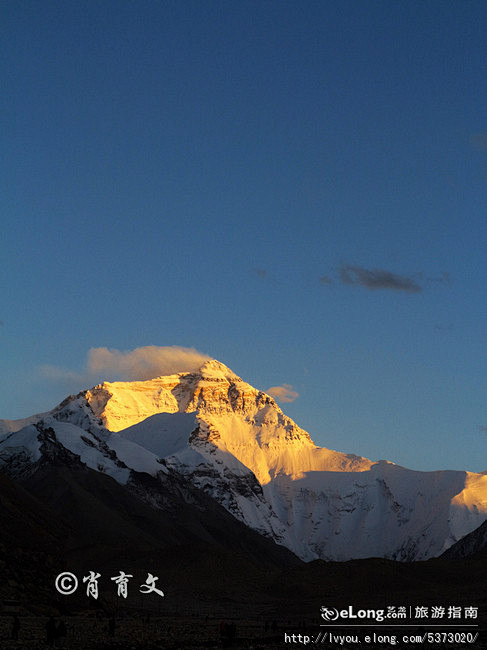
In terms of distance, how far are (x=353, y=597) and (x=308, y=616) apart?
75.1 feet

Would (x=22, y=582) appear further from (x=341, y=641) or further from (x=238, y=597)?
(x=238, y=597)

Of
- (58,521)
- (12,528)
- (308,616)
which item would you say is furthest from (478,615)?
(58,521)

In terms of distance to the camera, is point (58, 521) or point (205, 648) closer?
point (205, 648)

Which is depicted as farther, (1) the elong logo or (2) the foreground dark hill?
(1) the elong logo

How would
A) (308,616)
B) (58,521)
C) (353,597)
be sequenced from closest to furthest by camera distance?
1. (308,616)
2. (353,597)
3. (58,521)

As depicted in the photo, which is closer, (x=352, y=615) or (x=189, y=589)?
(x=352, y=615)

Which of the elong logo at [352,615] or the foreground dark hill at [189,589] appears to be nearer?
the foreground dark hill at [189,589]

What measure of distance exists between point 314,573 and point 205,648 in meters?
93.5

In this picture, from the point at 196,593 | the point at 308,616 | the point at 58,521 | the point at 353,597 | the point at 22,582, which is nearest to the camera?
the point at 22,582

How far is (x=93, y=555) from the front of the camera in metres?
152

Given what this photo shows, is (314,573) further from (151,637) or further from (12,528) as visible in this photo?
(151,637)

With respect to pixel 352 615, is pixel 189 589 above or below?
above

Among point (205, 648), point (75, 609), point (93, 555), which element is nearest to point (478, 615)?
point (75, 609)

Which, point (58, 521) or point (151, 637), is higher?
point (58, 521)
